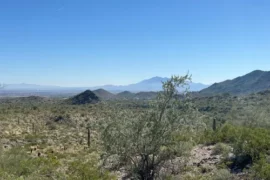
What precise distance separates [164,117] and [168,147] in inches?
68.0

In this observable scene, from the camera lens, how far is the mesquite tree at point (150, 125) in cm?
1366

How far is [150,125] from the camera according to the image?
45.3ft

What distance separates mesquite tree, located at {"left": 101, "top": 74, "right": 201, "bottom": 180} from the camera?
13664mm

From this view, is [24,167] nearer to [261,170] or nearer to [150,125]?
[150,125]

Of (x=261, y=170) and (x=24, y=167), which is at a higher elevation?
(x=261, y=170)

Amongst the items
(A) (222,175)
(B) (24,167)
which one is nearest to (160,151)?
(A) (222,175)

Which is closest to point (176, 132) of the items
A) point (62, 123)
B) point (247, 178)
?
point (247, 178)

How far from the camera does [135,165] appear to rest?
47.0 feet

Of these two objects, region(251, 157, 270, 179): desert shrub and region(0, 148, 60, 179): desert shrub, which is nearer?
region(251, 157, 270, 179): desert shrub

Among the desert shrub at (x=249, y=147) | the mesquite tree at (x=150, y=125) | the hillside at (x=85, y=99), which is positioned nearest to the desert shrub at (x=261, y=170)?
the desert shrub at (x=249, y=147)

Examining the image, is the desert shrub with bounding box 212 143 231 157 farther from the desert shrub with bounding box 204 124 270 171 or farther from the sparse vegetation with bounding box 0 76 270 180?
the desert shrub with bounding box 204 124 270 171

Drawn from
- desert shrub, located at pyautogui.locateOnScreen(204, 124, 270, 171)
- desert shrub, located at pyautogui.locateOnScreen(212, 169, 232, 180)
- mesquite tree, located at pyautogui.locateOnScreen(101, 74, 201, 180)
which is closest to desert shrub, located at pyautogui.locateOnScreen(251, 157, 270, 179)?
desert shrub, located at pyautogui.locateOnScreen(212, 169, 232, 180)

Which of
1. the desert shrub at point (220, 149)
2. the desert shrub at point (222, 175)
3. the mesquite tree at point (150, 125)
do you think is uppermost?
the mesquite tree at point (150, 125)

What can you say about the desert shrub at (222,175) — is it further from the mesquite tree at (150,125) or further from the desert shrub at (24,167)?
the desert shrub at (24,167)
